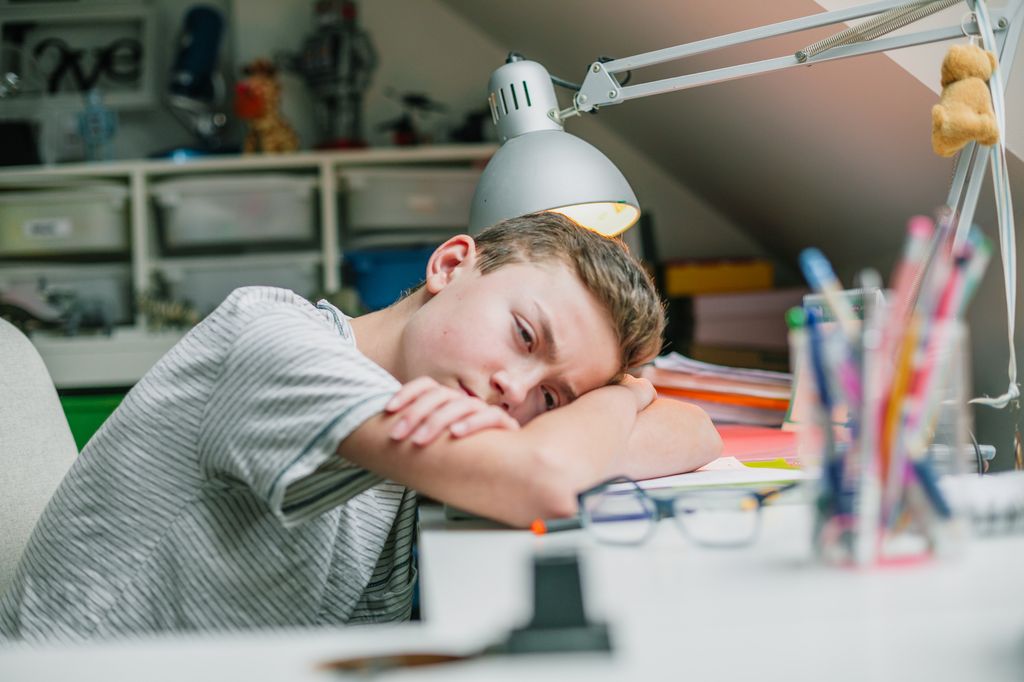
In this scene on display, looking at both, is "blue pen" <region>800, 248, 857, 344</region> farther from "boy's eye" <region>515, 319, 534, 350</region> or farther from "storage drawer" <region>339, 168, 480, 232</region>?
"storage drawer" <region>339, 168, 480, 232</region>

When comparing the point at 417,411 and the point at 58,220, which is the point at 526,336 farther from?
the point at 58,220

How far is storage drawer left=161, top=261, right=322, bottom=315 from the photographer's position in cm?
281

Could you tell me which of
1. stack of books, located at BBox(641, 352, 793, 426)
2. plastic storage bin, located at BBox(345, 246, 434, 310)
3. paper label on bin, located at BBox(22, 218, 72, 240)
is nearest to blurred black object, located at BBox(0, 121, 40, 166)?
paper label on bin, located at BBox(22, 218, 72, 240)

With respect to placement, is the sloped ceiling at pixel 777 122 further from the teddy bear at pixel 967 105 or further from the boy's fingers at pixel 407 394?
the boy's fingers at pixel 407 394

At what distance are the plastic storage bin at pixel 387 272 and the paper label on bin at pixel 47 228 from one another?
0.89 meters

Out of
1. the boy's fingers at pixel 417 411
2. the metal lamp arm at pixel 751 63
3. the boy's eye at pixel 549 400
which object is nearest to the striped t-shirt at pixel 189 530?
the boy's fingers at pixel 417 411

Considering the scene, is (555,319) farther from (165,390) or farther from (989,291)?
(989,291)

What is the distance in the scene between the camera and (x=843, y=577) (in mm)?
501

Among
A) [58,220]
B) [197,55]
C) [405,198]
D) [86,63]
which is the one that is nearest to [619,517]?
[405,198]

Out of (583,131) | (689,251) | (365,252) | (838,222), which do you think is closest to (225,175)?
(365,252)

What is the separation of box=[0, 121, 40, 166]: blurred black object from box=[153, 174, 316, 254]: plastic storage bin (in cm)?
46

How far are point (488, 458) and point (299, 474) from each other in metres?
0.13

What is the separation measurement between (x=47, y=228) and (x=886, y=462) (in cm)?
281

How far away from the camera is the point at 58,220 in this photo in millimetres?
2793
